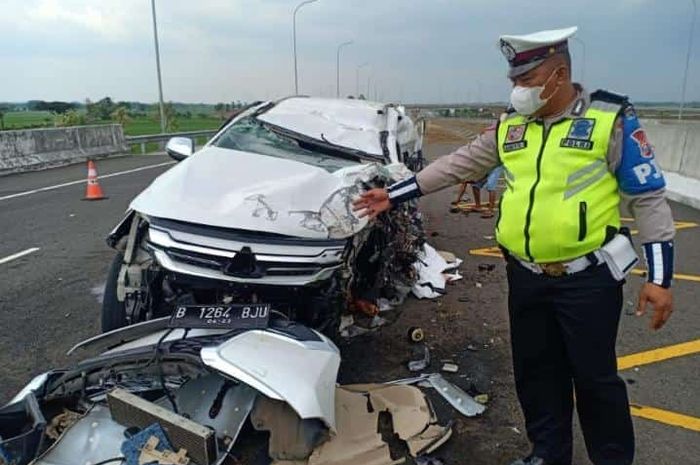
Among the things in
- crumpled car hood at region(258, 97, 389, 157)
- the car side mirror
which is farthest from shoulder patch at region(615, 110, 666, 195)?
the car side mirror

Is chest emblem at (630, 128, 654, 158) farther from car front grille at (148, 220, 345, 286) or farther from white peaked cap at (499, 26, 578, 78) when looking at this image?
car front grille at (148, 220, 345, 286)

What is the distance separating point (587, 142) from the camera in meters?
2.20

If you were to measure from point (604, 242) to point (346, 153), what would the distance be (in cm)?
247

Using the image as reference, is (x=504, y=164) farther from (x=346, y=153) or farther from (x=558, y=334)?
(x=346, y=153)

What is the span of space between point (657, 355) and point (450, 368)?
1437 mm

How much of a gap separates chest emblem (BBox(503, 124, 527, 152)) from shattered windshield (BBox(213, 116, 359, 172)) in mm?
1640

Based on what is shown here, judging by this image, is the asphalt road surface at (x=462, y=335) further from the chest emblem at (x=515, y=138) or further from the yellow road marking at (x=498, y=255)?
the chest emblem at (x=515, y=138)

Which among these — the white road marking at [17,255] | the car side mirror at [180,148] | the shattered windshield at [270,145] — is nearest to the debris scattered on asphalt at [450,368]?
the shattered windshield at [270,145]

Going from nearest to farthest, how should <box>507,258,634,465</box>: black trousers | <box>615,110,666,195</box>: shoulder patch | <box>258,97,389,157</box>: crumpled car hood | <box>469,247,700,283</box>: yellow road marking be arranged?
<box>615,110,666,195</box>: shoulder patch → <box>507,258,634,465</box>: black trousers → <box>258,97,389,157</box>: crumpled car hood → <box>469,247,700,283</box>: yellow road marking

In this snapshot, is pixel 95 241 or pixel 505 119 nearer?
pixel 505 119

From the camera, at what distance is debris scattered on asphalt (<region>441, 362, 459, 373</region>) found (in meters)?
3.71

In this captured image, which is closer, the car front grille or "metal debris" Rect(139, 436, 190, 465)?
"metal debris" Rect(139, 436, 190, 465)

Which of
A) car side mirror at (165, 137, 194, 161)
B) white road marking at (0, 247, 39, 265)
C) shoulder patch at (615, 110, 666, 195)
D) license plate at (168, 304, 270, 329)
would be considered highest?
shoulder patch at (615, 110, 666, 195)

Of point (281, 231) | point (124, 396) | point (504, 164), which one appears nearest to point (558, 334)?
point (504, 164)
